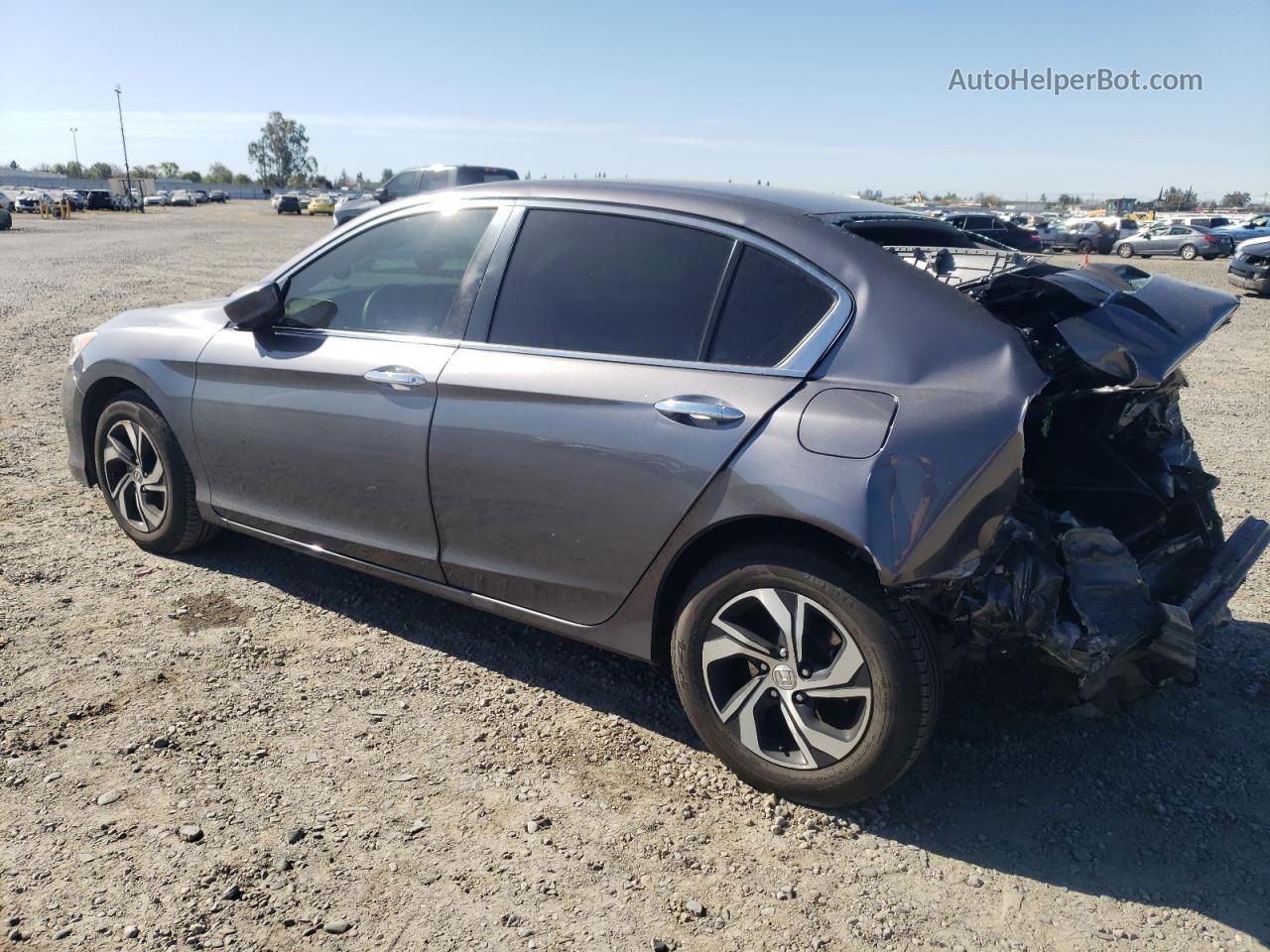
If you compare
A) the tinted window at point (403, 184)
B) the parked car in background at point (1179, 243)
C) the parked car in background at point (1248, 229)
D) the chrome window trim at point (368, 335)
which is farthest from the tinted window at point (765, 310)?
the parked car in background at point (1248, 229)

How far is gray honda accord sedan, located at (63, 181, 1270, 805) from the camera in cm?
258

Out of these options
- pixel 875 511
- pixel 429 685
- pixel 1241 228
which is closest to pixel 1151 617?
pixel 875 511

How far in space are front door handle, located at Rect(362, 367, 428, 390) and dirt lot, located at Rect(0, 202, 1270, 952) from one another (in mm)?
1070

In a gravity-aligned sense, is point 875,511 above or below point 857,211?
below

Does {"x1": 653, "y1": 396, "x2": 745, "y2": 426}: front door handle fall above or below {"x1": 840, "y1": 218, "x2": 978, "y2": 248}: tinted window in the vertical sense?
below

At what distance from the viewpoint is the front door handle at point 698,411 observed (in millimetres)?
2721

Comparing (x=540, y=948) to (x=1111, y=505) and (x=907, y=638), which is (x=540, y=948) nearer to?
(x=907, y=638)

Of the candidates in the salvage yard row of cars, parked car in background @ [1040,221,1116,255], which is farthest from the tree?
parked car in background @ [1040,221,1116,255]

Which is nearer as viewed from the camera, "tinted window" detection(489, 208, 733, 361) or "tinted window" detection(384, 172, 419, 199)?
"tinted window" detection(489, 208, 733, 361)

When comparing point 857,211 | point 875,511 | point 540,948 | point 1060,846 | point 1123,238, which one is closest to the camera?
point 540,948

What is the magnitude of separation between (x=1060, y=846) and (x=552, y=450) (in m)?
1.90

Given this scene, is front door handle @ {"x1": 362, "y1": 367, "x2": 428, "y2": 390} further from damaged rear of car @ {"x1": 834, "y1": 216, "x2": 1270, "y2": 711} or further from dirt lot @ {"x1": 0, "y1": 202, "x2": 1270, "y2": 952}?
damaged rear of car @ {"x1": 834, "y1": 216, "x2": 1270, "y2": 711}

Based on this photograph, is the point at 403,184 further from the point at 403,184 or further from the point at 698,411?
the point at 698,411

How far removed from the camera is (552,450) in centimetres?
300
